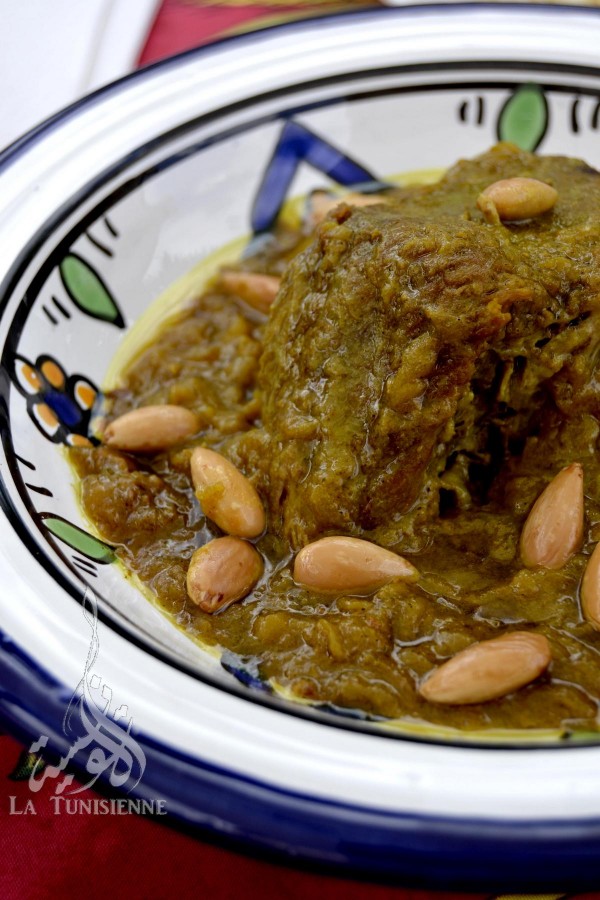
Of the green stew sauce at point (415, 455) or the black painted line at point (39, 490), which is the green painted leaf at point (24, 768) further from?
the black painted line at point (39, 490)

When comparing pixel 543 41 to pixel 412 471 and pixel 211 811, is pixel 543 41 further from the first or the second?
pixel 211 811

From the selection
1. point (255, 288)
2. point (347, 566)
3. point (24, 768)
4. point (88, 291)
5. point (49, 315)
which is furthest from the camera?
point (255, 288)

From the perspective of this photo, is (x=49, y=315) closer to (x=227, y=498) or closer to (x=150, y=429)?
(x=150, y=429)

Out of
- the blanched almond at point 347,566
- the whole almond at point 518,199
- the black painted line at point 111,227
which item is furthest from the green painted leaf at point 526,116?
the blanched almond at point 347,566

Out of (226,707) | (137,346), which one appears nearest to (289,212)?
(137,346)

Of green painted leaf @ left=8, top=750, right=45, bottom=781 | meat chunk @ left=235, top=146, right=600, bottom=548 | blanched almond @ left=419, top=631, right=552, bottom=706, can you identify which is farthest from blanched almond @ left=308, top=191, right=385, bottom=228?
green painted leaf @ left=8, top=750, right=45, bottom=781

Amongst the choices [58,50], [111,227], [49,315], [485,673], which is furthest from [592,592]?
[58,50]

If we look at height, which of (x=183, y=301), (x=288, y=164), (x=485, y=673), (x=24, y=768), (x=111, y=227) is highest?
(x=288, y=164)
